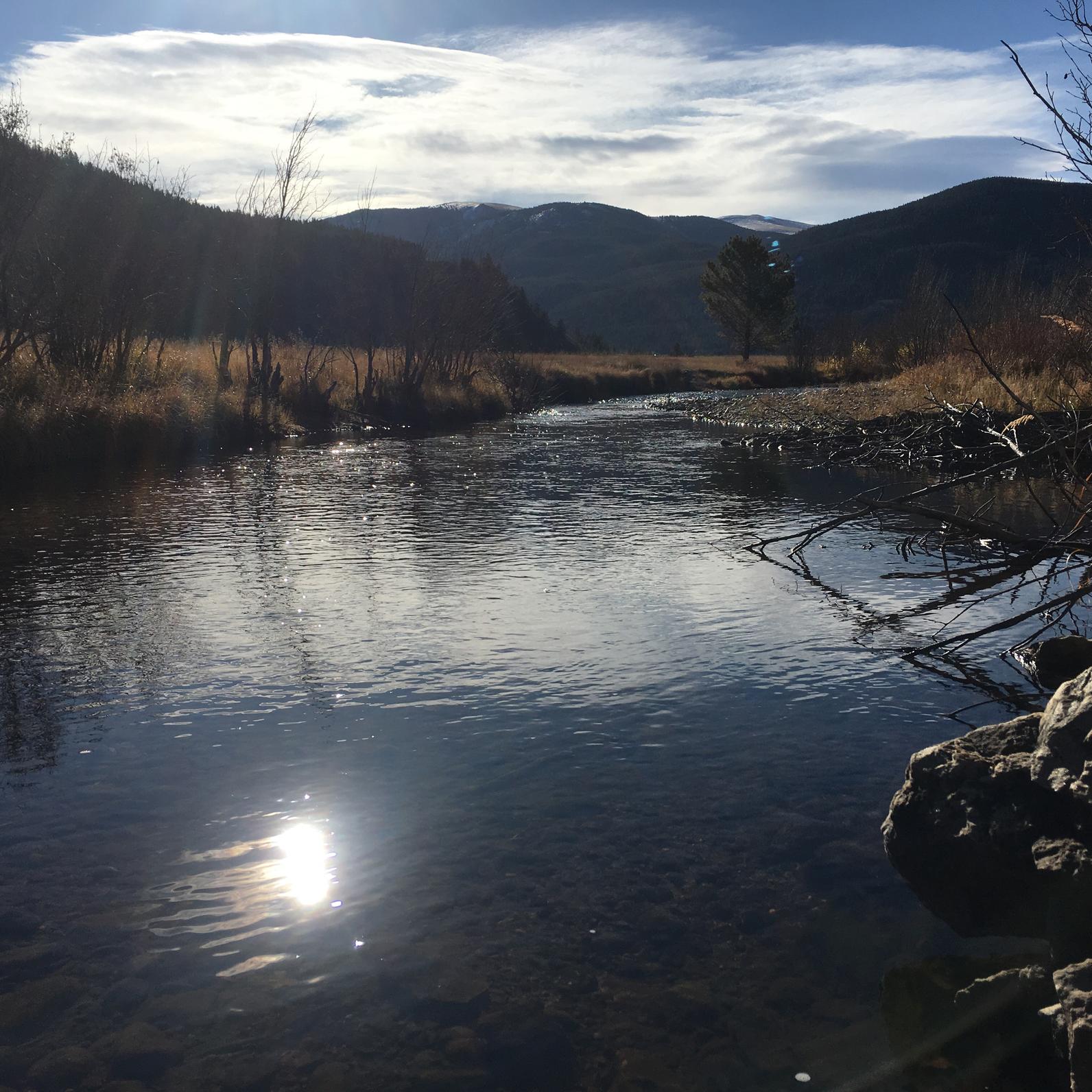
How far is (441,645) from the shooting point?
7457 millimetres

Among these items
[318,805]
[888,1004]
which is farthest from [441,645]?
[888,1004]

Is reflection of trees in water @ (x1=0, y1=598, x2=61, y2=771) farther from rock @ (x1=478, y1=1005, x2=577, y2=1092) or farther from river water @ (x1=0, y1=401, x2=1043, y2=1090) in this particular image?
rock @ (x1=478, y1=1005, x2=577, y2=1092)

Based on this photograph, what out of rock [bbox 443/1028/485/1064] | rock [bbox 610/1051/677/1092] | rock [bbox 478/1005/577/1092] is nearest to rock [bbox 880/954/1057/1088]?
rock [bbox 610/1051/677/1092]

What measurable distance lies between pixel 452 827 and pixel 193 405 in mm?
20744

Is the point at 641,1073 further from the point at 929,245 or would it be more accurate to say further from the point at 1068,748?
the point at 929,245

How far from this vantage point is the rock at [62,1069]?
9.91 feet

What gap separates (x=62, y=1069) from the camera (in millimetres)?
3082

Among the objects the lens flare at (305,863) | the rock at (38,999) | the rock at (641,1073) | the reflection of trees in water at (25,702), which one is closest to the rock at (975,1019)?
the rock at (641,1073)

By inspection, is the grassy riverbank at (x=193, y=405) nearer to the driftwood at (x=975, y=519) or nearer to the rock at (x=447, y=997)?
the driftwood at (x=975, y=519)

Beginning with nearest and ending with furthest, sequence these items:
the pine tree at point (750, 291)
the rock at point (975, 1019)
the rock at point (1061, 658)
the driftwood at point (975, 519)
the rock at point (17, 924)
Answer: the rock at point (975, 1019) < the rock at point (17, 924) < the rock at point (1061, 658) < the driftwood at point (975, 519) < the pine tree at point (750, 291)

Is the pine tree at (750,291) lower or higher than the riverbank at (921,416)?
higher

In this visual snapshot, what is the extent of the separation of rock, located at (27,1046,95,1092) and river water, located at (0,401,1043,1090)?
0.02m

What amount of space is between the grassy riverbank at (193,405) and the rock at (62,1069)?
52.8 ft

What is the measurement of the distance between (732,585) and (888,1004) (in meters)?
6.09
